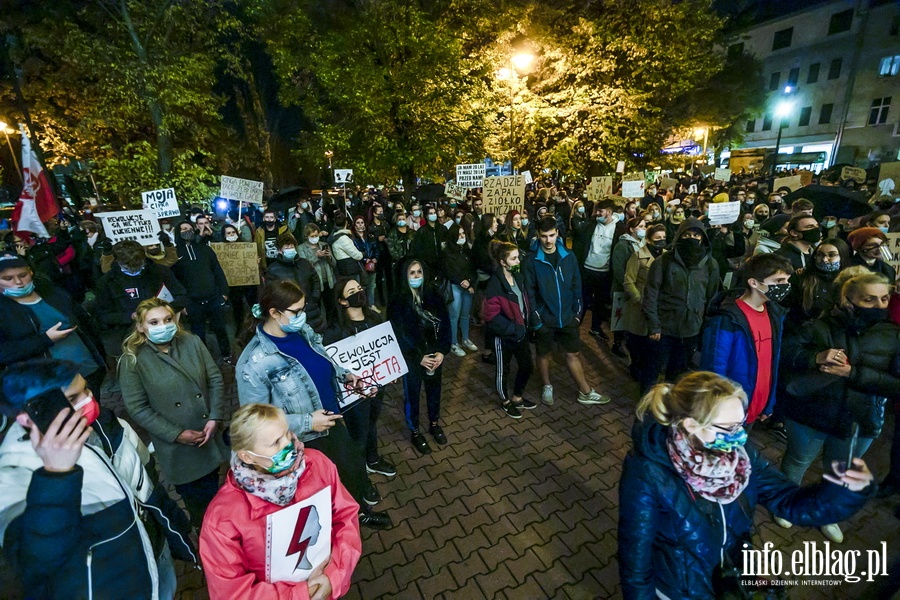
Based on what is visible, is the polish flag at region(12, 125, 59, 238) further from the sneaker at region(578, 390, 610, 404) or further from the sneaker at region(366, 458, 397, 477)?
the sneaker at region(578, 390, 610, 404)

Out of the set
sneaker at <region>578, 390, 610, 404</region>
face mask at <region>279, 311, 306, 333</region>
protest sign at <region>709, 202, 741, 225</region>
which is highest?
protest sign at <region>709, 202, 741, 225</region>

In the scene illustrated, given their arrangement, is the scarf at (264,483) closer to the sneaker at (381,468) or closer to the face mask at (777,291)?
the sneaker at (381,468)

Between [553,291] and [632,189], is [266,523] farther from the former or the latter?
[632,189]

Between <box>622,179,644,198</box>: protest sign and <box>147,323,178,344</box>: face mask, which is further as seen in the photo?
<box>622,179,644,198</box>: protest sign

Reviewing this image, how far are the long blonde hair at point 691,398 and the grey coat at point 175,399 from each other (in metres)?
3.12

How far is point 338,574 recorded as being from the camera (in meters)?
2.26

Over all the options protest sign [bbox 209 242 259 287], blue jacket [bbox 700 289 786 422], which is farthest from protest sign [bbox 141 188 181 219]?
blue jacket [bbox 700 289 786 422]

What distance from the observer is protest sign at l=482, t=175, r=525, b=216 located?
9.13 metres

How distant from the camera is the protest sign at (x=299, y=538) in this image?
6.62ft

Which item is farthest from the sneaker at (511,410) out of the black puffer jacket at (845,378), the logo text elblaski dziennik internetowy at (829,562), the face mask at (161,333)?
the face mask at (161,333)

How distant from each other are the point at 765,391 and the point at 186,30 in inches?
732

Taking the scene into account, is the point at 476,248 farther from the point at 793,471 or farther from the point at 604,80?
the point at 604,80

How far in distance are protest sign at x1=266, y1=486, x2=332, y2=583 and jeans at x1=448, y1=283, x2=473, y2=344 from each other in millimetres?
5004

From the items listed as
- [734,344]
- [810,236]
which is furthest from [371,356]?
[810,236]
